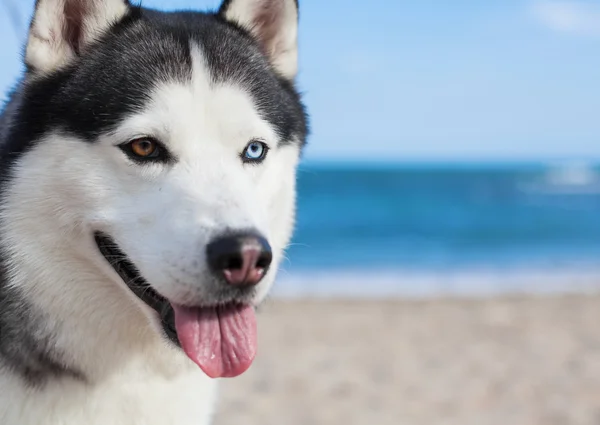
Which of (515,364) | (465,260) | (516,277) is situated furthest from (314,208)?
(515,364)

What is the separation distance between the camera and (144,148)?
8.01ft

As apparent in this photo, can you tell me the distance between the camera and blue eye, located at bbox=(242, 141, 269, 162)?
8.54 ft

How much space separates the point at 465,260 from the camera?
15531 millimetres

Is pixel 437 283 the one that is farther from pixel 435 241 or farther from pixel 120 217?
pixel 120 217

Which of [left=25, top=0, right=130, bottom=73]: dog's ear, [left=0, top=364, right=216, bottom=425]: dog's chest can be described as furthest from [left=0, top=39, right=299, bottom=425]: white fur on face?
[left=25, top=0, right=130, bottom=73]: dog's ear

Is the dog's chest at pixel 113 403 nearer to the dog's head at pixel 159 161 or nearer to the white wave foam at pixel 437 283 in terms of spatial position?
the dog's head at pixel 159 161

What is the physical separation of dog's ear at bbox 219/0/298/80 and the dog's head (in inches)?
9.9

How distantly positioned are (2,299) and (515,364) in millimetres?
5563

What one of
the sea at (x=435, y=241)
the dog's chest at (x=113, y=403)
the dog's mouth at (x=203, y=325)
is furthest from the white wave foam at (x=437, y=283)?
the dog's mouth at (x=203, y=325)

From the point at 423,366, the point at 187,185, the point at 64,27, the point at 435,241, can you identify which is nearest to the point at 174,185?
the point at 187,185

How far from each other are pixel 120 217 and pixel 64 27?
2.46 feet

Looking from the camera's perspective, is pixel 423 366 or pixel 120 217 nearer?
pixel 120 217

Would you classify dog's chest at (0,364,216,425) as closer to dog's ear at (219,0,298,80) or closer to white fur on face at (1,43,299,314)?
white fur on face at (1,43,299,314)

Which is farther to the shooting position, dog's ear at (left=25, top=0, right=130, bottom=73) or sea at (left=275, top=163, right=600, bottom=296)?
sea at (left=275, top=163, right=600, bottom=296)
